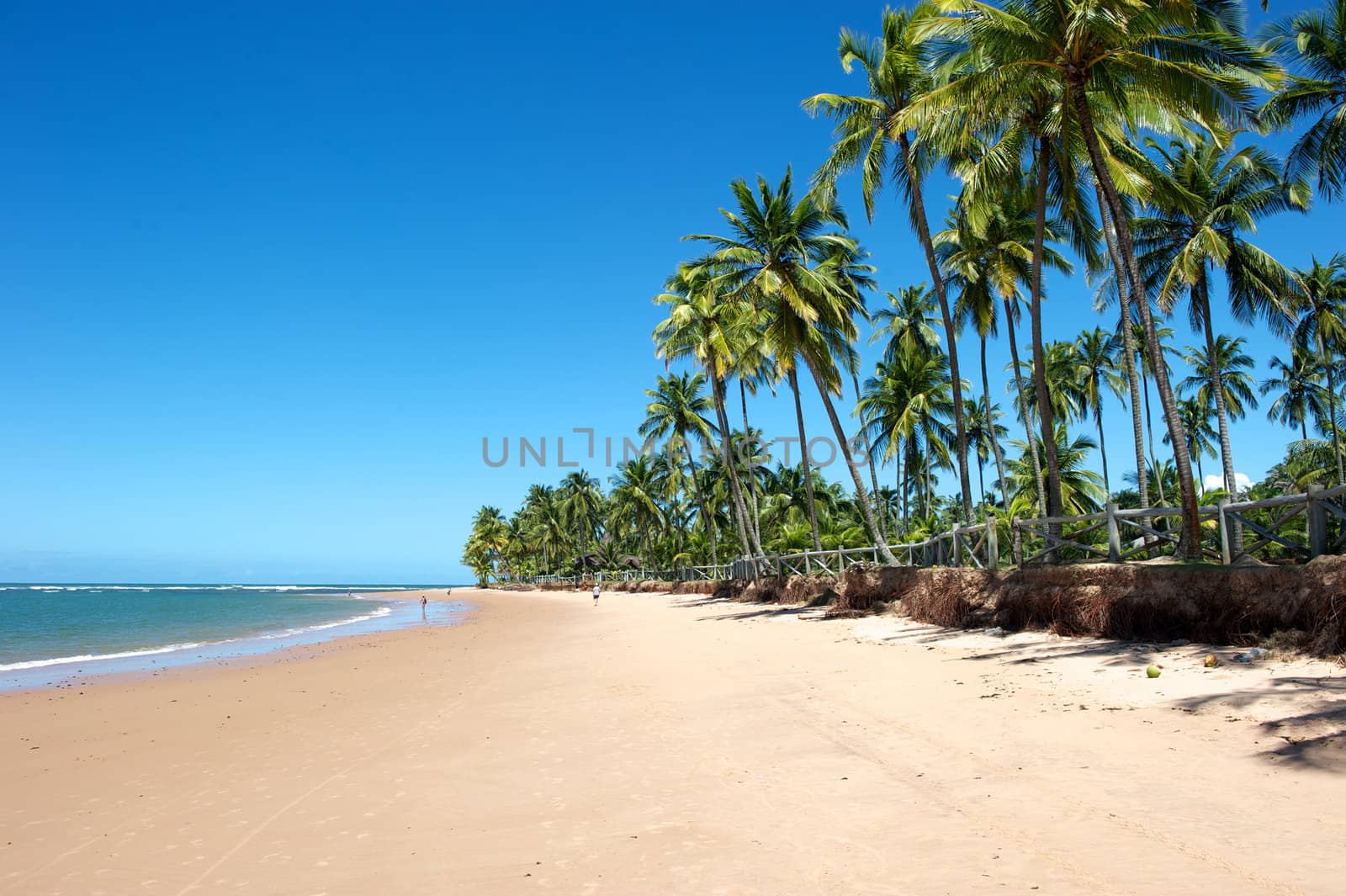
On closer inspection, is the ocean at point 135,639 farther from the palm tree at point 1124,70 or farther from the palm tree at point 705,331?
the palm tree at point 1124,70

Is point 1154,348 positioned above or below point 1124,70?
below

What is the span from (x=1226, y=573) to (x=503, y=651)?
532 inches

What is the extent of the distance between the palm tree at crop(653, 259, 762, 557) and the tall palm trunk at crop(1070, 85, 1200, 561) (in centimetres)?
1558

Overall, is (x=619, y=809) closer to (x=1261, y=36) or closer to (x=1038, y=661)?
(x=1038, y=661)

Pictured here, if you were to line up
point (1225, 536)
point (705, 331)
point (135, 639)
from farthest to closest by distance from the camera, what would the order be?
point (705, 331), point (135, 639), point (1225, 536)

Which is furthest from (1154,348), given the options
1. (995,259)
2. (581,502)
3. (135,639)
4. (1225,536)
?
(581,502)

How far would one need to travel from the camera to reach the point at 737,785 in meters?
5.43

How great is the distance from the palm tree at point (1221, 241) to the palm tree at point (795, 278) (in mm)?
8432

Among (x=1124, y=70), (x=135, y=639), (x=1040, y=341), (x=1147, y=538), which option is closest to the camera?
(x=1147, y=538)

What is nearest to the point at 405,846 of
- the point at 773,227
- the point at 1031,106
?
the point at 1031,106

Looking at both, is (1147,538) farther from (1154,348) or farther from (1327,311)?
(1327,311)

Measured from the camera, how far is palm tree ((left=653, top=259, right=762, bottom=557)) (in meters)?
29.4

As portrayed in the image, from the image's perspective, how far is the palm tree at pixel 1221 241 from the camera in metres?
21.2

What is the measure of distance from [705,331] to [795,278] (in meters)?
8.47
